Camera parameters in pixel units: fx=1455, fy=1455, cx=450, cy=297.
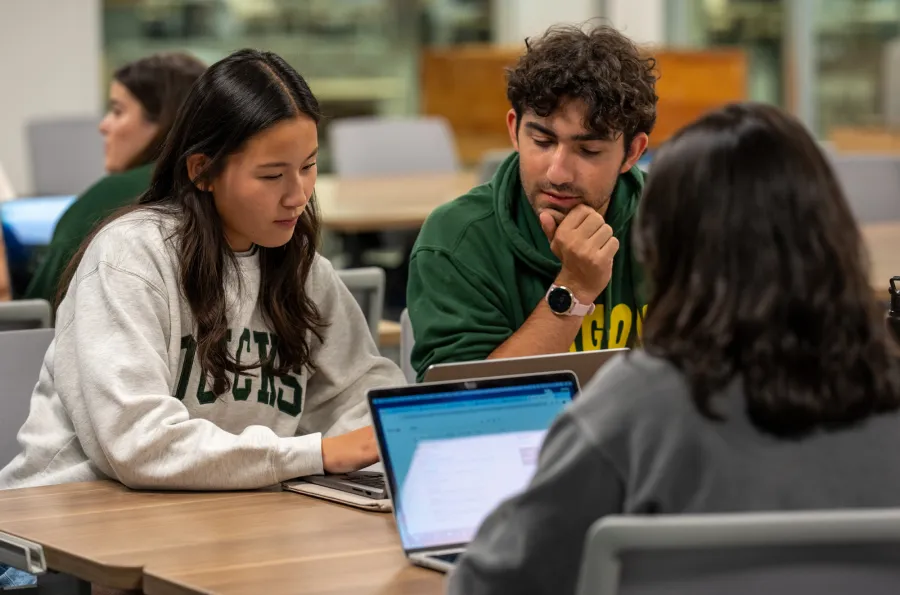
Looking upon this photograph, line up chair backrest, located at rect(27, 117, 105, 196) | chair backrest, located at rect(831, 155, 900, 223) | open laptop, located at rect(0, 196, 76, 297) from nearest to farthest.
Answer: open laptop, located at rect(0, 196, 76, 297) → chair backrest, located at rect(831, 155, 900, 223) → chair backrest, located at rect(27, 117, 105, 196)

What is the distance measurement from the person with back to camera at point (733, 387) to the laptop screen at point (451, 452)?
15.3 inches

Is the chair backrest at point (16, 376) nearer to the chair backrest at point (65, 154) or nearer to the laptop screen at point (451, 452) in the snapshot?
the laptop screen at point (451, 452)

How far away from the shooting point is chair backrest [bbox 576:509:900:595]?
1112 millimetres

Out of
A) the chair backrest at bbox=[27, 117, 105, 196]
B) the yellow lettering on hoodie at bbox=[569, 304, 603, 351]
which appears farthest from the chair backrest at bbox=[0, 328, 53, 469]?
the chair backrest at bbox=[27, 117, 105, 196]

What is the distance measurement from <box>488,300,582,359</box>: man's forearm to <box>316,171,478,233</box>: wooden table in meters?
1.99

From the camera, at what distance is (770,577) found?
1.17 metres

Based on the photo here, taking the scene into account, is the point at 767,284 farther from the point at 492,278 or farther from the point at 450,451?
the point at 492,278

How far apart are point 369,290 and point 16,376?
0.83 meters

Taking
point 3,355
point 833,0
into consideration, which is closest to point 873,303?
point 3,355

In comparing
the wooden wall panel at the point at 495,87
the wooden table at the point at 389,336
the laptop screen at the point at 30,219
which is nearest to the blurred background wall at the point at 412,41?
the wooden wall panel at the point at 495,87

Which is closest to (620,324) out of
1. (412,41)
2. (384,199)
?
(384,199)

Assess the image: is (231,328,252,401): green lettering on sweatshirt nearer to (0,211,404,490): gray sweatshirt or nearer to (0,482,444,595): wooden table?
(0,211,404,490): gray sweatshirt

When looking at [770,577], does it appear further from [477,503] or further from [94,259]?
[94,259]

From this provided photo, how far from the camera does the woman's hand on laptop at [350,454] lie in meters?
1.97
